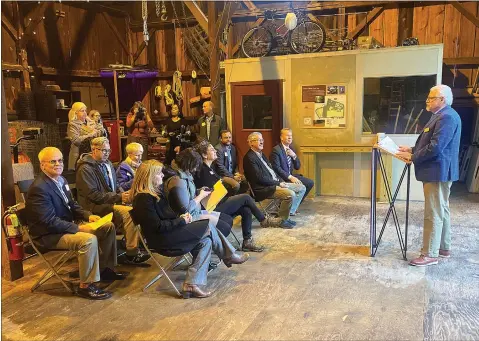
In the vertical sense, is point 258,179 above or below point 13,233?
above

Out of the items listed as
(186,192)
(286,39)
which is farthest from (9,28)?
(186,192)

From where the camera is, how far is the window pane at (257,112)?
718cm

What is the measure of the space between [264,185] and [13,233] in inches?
111

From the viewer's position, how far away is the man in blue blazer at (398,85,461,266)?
12.4 ft

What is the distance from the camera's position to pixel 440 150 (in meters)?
3.78

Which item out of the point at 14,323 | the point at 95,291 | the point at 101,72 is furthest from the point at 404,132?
the point at 101,72

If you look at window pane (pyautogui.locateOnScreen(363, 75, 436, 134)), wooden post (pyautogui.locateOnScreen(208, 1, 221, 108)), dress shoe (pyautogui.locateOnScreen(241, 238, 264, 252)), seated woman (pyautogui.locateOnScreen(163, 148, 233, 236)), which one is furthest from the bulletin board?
seated woman (pyautogui.locateOnScreen(163, 148, 233, 236))

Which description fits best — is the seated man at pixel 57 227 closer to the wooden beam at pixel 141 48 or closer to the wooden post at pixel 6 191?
the wooden post at pixel 6 191

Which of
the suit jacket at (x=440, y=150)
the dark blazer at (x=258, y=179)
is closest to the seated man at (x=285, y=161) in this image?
the dark blazer at (x=258, y=179)

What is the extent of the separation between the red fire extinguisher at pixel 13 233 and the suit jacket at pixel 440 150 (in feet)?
11.9

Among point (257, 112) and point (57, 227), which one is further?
point (257, 112)

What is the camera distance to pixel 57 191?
351 centimetres

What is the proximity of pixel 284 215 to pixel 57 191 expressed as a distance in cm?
281

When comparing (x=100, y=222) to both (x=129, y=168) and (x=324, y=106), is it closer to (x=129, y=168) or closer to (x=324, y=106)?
(x=129, y=168)
